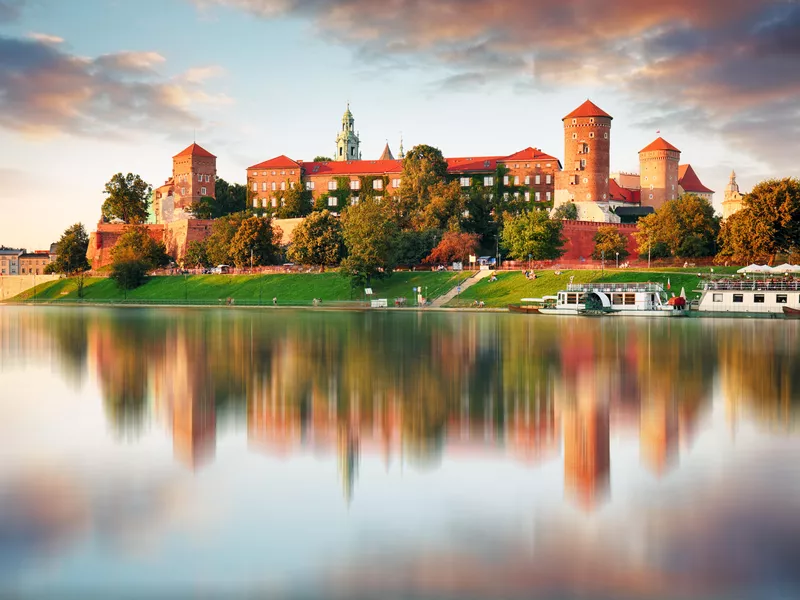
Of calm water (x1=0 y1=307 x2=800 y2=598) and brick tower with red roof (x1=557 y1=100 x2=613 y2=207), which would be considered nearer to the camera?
calm water (x1=0 y1=307 x2=800 y2=598)

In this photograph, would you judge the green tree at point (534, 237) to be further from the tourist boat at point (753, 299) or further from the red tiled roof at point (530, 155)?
the red tiled roof at point (530, 155)

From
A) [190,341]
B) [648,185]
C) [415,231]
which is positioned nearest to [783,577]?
[190,341]

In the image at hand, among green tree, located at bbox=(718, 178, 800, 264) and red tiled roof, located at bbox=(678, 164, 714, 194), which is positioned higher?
red tiled roof, located at bbox=(678, 164, 714, 194)

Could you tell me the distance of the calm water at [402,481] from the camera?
260 inches

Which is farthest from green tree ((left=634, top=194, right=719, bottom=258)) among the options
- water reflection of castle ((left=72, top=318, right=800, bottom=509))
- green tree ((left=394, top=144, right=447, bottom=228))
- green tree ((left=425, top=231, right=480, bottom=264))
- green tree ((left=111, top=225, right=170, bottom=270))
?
green tree ((left=111, top=225, right=170, bottom=270))

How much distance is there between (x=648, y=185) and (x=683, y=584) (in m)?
99.2

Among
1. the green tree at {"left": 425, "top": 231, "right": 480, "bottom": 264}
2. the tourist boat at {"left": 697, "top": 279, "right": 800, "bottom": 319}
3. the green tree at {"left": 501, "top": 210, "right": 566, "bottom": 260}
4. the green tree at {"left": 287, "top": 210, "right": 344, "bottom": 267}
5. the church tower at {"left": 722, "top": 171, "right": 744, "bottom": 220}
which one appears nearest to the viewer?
→ the tourist boat at {"left": 697, "top": 279, "right": 800, "bottom": 319}

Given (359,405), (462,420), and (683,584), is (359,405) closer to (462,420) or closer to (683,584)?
(462,420)

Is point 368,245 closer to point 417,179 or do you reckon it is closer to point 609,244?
point 417,179

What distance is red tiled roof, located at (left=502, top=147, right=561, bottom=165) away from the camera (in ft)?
315

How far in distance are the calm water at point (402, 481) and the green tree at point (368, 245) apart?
4491cm

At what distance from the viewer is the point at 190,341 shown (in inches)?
1131

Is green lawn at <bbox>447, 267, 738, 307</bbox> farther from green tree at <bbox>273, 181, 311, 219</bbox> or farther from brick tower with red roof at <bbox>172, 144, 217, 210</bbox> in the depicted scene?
brick tower with red roof at <bbox>172, 144, 217, 210</bbox>

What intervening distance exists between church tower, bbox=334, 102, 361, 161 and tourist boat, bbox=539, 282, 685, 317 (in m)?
97.3
